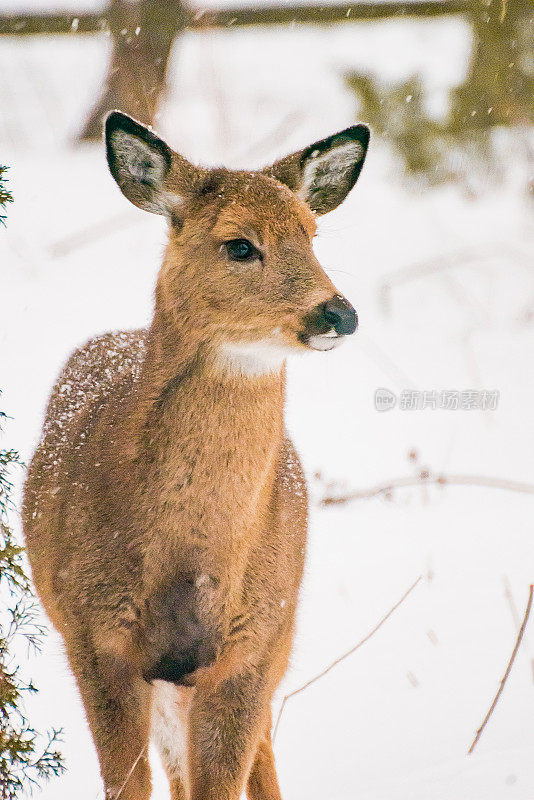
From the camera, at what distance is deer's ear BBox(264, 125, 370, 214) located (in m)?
3.36

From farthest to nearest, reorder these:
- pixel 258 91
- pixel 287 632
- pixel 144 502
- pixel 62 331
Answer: pixel 258 91
pixel 62 331
pixel 287 632
pixel 144 502

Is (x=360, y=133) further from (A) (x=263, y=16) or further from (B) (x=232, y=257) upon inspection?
(A) (x=263, y=16)

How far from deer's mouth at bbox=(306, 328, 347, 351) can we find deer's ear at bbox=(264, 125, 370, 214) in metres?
0.70

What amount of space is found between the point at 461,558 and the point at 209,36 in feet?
16.2

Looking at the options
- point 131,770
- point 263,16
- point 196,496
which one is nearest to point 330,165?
point 196,496

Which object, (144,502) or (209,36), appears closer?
(144,502)

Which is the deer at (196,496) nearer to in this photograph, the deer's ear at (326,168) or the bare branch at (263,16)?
the deer's ear at (326,168)

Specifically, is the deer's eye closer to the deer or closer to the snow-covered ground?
the deer

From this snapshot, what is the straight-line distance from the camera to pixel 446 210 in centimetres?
909

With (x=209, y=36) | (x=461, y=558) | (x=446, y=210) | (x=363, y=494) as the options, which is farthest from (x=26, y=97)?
(x=461, y=558)

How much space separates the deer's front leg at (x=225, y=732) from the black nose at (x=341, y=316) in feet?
3.49

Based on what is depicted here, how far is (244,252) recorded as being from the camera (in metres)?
3.05

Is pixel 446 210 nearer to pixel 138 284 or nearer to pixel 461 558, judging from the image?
pixel 138 284

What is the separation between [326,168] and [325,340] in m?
0.81
